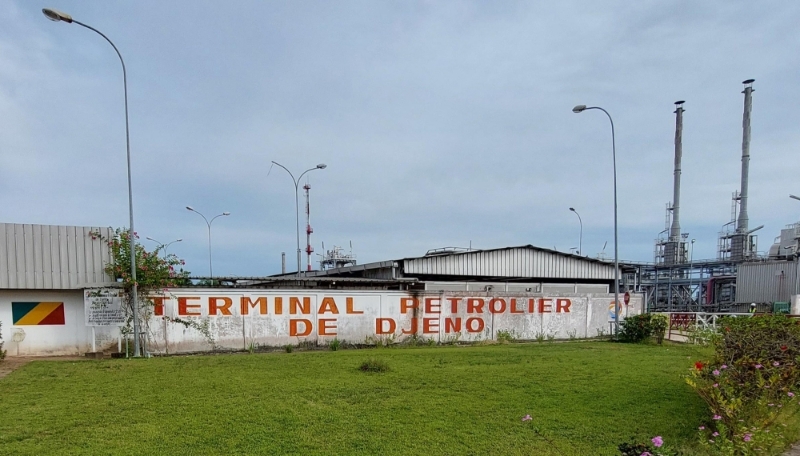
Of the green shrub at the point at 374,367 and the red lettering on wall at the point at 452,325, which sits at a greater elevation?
the green shrub at the point at 374,367

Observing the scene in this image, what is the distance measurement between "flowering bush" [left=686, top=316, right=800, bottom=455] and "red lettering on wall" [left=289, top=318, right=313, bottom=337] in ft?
36.5

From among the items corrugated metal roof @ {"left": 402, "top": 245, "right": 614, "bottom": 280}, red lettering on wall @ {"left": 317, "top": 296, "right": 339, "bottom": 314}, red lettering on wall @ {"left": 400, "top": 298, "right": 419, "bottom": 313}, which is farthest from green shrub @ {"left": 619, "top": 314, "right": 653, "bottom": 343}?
red lettering on wall @ {"left": 317, "top": 296, "right": 339, "bottom": 314}

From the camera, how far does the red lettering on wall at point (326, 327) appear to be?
14656mm

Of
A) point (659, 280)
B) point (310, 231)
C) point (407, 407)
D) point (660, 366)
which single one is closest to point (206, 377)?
point (407, 407)

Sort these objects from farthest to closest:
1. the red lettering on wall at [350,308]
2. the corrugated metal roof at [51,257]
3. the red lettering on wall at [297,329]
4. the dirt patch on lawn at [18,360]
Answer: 1. the red lettering on wall at [350,308]
2. the red lettering on wall at [297,329]
3. the corrugated metal roof at [51,257]
4. the dirt patch on lawn at [18,360]

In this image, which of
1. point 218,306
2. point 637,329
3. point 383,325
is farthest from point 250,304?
point 637,329

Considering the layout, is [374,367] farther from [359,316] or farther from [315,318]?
[359,316]

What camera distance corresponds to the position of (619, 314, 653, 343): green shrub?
16.4 m

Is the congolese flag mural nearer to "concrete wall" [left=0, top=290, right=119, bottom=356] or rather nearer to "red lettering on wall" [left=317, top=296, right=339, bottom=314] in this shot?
"concrete wall" [left=0, top=290, right=119, bottom=356]

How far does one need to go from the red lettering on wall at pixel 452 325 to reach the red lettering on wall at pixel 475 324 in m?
0.42

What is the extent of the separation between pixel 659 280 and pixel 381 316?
116 ft

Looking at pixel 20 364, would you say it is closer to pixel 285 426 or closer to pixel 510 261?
pixel 285 426

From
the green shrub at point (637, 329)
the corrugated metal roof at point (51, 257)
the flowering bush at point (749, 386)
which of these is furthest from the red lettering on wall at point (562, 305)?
the corrugated metal roof at point (51, 257)

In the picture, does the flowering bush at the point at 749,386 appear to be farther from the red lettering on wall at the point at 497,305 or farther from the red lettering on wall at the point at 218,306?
the red lettering on wall at the point at 218,306
